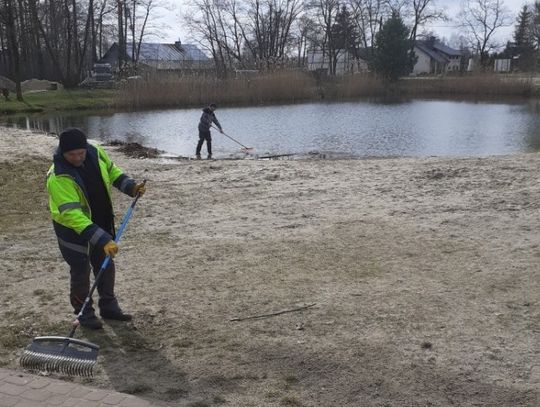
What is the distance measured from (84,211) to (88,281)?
22.6 inches

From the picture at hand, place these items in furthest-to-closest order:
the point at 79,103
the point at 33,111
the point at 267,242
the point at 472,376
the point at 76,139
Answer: the point at 79,103, the point at 33,111, the point at 267,242, the point at 76,139, the point at 472,376

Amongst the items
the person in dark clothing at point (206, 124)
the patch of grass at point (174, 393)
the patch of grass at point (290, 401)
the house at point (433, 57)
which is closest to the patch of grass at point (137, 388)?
the patch of grass at point (174, 393)

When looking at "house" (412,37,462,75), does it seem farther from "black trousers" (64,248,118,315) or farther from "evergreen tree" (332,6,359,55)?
"black trousers" (64,248,118,315)

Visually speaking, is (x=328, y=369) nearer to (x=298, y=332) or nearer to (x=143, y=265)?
(x=298, y=332)

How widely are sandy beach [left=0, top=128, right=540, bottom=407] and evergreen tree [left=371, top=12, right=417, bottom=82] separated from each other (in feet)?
156

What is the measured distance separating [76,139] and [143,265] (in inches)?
88.2

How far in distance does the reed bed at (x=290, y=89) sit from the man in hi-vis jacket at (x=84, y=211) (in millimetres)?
32767

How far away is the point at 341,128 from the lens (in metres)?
25.0

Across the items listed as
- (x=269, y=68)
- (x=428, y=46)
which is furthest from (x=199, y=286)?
(x=428, y=46)

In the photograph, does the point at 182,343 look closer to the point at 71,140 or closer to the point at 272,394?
the point at 272,394

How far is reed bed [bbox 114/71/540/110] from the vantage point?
36.4 metres

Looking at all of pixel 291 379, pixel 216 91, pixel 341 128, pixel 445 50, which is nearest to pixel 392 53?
pixel 216 91

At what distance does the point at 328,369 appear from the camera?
3.88 m

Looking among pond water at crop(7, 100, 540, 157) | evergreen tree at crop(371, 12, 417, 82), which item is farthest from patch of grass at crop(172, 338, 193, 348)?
evergreen tree at crop(371, 12, 417, 82)
